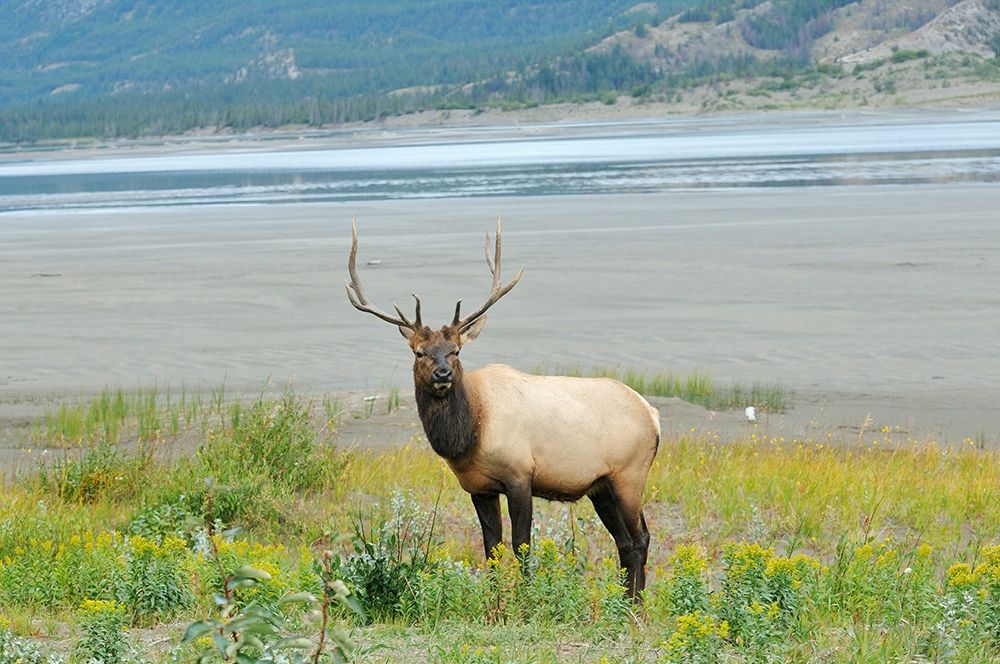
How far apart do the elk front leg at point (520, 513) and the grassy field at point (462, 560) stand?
16cm

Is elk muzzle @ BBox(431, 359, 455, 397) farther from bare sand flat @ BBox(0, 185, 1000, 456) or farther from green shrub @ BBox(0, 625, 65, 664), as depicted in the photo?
bare sand flat @ BBox(0, 185, 1000, 456)

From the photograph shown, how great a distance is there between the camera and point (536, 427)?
8070 mm

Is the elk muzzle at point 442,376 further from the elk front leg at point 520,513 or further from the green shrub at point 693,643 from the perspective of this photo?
the green shrub at point 693,643

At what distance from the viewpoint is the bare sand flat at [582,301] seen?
16.3m

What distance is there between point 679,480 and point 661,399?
377 cm

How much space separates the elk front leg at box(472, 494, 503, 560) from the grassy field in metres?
0.18

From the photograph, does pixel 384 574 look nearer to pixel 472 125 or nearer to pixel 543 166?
pixel 543 166

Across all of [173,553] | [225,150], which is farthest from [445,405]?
[225,150]

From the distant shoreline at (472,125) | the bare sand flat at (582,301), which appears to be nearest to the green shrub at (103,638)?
the bare sand flat at (582,301)

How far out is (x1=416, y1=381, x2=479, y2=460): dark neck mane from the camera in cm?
784

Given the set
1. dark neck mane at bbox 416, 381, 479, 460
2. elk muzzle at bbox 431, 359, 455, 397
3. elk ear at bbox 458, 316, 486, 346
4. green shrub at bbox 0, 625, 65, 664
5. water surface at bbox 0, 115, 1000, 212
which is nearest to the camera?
green shrub at bbox 0, 625, 65, 664

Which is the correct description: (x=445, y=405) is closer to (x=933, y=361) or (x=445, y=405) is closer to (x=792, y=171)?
(x=933, y=361)

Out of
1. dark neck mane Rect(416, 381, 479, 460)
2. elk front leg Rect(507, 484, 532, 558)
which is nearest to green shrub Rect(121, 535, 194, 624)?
dark neck mane Rect(416, 381, 479, 460)

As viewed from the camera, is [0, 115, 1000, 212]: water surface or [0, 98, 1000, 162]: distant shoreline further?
[0, 98, 1000, 162]: distant shoreline
